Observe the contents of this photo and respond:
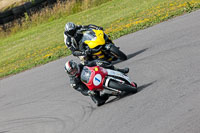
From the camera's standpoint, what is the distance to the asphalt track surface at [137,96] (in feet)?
21.9

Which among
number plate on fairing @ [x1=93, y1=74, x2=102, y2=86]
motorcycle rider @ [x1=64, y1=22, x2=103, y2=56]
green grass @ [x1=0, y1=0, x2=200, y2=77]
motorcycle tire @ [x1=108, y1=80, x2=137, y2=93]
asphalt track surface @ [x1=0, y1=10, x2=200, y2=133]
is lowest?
green grass @ [x1=0, y1=0, x2=200, y2=77]

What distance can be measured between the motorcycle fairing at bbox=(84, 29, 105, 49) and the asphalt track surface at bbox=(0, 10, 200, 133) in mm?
891

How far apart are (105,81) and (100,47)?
148 inches

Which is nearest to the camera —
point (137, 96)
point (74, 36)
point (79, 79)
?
point (137, 96)

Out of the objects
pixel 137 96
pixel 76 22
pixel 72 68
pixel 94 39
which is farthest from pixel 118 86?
pixel 76 22

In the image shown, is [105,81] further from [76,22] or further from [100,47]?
[76,22]

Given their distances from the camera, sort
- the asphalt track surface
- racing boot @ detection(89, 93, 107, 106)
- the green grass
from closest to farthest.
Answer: the asphalt track surface → racing boot @ detection(89, 93, 107, 106) → the green grass

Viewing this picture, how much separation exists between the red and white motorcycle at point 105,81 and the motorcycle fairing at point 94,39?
3.57m

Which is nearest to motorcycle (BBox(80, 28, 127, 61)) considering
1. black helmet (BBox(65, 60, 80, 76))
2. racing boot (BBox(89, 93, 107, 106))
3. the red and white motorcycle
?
racing boot (BBox(89, 93, 107, 106))

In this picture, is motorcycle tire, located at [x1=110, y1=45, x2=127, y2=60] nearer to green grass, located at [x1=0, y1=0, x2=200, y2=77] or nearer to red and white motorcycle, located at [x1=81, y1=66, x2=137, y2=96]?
red and white motorcycle, located at [x1=81, y1=66, x2=137, y2=96]

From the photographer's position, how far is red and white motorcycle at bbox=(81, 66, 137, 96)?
8.30m

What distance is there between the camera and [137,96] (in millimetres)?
8203

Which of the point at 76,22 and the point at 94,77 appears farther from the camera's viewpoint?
the point at 76,22

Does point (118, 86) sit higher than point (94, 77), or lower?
lower
